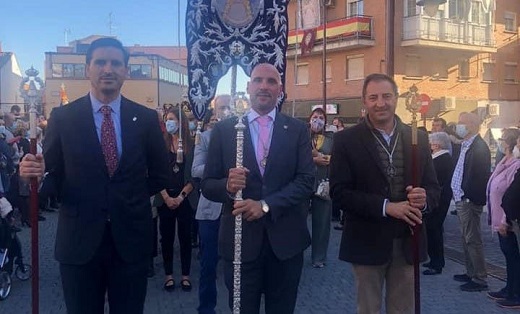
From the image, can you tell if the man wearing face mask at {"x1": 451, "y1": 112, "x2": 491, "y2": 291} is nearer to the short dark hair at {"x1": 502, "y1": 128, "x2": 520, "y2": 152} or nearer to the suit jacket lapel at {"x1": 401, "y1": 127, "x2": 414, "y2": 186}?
the short dark hair at {"x1": 502, "y1": 128, "x2": 520, "y2": 152}

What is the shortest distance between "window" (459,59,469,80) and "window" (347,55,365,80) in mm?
5683

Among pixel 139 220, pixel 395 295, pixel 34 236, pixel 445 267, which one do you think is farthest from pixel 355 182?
pixel 445 267

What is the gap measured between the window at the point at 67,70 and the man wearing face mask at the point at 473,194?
3764 centimetres

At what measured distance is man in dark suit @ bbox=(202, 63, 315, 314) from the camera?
3.49 meters

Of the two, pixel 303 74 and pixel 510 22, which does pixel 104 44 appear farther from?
pixel 510 22

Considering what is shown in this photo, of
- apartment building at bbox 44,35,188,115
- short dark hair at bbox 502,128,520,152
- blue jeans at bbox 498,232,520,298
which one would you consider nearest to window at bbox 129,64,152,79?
apartment building at bbox 44,35,188,115

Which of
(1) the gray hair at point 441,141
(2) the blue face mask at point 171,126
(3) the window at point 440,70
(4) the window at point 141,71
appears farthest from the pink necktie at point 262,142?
(4) the window at point 141,71

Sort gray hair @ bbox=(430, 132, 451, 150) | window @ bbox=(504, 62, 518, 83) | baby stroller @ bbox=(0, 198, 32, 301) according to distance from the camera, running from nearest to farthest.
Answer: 1. baby stroller @ bbox=(0, 198, 32, 301)
2. gray hair @ bbox=(430, 132, 451, 150)
3. window @ bbox=(504, 62, 518, 83)

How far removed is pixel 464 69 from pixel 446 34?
10.3 feet

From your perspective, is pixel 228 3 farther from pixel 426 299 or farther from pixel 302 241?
pixel 426 299

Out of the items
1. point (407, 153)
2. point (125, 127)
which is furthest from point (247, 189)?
point (407, 153)

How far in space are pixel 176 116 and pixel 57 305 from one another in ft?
7.86

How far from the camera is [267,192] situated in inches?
138

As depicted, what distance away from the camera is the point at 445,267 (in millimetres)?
7816
